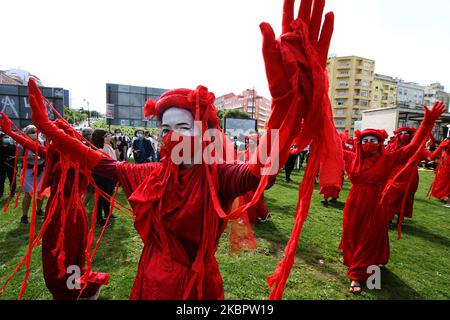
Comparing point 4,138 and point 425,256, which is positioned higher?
point 4,138

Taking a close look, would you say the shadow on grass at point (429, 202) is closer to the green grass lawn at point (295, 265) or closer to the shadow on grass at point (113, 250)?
the green grass lawn at point (295, 265)

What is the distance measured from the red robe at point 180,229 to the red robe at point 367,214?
287cm

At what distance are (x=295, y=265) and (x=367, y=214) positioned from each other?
4.36ft

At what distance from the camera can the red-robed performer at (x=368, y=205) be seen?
3604mm

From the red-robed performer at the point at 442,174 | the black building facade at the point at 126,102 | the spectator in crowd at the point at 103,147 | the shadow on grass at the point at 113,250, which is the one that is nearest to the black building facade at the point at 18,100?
the black building facade at the point at 126,102

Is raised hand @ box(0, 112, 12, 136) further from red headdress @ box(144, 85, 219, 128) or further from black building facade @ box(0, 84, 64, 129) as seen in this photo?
black building facade @ box(0, 84, 64, 129)

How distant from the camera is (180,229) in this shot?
4.81 feet

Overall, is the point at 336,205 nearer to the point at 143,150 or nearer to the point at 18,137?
the point at 143,150

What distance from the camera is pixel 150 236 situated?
1.56m

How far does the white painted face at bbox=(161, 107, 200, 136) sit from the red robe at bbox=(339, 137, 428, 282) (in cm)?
314

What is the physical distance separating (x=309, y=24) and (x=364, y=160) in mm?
3332
